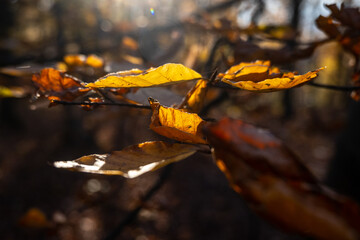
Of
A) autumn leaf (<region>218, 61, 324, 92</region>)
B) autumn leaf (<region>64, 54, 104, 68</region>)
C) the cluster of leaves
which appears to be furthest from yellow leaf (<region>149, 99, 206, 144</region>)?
autumn leaf (<region>64, 54, 104, 68</region>)

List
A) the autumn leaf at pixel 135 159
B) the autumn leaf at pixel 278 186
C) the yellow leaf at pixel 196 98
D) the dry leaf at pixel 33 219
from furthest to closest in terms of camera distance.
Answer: the dry leaf at pixel 33 219 → the yellow leaf at pixel 196 98 → the autumn leaf at pixel 135 159 → the autumn leaf at pixel 278 186

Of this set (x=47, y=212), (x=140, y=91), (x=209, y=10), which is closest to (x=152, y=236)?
(x=47, y=212)

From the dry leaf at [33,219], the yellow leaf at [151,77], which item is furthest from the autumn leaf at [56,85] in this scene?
the dry leaf at [33,219]

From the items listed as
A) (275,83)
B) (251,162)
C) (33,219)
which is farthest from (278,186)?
(33,219)

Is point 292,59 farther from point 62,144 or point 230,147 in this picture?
point 62,144

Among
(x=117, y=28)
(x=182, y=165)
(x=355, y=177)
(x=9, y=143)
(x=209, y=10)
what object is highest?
(x=209, y=10)

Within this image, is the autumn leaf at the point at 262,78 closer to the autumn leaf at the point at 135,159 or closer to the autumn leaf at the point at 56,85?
the autumn leaf at the point at 135,159
